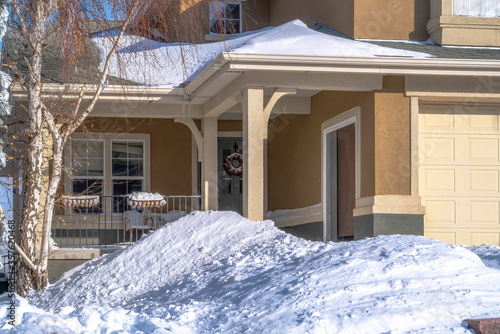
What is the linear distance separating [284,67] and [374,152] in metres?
2.14

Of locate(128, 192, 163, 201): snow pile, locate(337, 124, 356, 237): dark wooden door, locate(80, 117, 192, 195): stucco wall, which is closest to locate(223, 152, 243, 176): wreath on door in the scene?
locate(80, 117, 192, 195): stucco wall

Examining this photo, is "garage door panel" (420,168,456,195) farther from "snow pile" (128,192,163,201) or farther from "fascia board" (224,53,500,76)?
"snow pile" (128,192,163,201)

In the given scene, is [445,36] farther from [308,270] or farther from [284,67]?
[308,270]

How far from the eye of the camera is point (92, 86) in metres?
11.4

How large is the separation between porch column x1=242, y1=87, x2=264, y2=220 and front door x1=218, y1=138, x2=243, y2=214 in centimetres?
558

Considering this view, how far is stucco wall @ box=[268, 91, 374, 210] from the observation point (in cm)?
1144

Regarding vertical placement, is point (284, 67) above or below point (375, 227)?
above

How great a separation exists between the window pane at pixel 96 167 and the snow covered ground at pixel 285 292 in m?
5.83

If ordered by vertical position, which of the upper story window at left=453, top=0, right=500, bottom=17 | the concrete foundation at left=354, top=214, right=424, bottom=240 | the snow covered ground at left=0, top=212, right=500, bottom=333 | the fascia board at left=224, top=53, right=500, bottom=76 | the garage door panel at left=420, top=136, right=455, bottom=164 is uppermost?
the upper story window at left=453, top=0, right=500, bottom=17

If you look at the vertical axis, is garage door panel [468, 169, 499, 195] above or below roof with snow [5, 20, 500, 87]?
below

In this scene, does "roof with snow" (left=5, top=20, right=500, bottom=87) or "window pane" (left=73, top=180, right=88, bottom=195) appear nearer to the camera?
"roof with snow" (left=5, top=20, right=500, bottom=87)

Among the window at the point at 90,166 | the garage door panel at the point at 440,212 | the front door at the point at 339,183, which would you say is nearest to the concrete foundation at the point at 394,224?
the garage door panel at the point at 440,212

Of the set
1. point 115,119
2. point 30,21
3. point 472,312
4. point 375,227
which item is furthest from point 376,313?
point 115,119

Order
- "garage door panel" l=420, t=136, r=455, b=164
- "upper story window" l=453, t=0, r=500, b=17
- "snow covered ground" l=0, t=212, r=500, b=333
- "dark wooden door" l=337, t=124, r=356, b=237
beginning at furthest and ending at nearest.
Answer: "dark wooden door" l=337, t=124, r=356, b=237, "upper story window" l=453, t=0, r=500, b=17, "garage door panel" l=420, t=136, r=455, b=164, "snow covered ground" l=0, t=212, r=500, b=333
